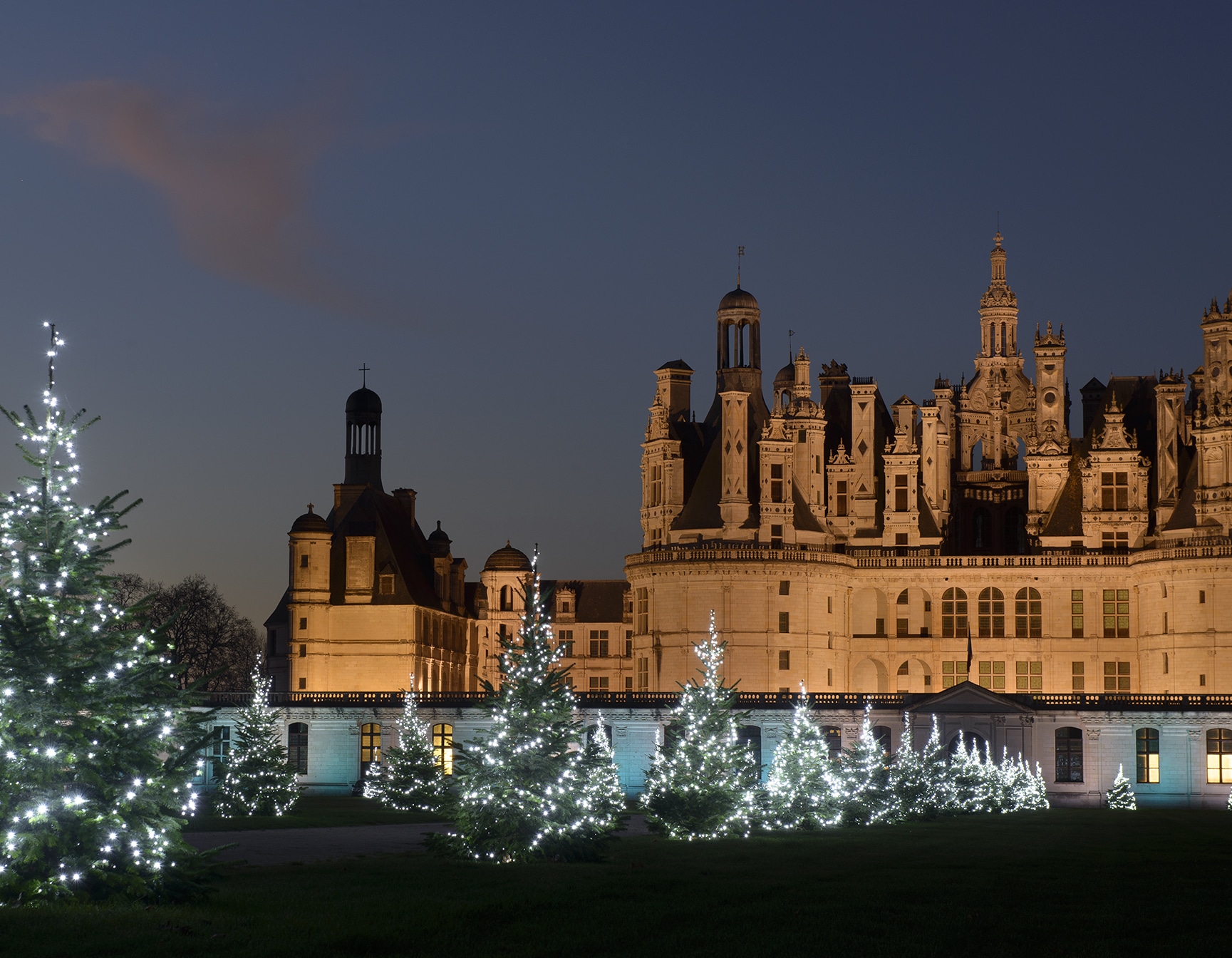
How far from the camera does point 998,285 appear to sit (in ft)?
289

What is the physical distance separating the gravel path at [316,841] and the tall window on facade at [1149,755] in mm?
28226

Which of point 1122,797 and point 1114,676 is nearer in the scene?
point 1122,797

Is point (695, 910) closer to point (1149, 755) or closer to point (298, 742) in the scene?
point (1149, 755)

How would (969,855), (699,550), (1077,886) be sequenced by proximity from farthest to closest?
(699,550), (969,855), (1077,886)

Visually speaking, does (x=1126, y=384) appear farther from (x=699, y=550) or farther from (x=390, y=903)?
(x=390, y=903)

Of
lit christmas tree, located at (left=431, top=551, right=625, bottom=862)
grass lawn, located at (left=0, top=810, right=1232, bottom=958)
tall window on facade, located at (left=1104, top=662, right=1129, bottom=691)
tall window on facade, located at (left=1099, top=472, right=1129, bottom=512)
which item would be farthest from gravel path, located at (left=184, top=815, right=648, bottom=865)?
tall window on facade, located at (left=1099, top=472, right=1129, bottom=512)

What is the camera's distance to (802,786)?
47.0 metres

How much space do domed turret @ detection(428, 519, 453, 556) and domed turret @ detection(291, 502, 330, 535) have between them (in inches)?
487

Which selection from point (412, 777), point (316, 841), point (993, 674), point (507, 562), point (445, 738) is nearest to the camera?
point (316, 841)

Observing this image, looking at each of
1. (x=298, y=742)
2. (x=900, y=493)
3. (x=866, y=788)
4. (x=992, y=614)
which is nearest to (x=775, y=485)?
(x=900, y=493)

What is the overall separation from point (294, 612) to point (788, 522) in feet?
82.3

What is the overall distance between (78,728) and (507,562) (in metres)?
73.3

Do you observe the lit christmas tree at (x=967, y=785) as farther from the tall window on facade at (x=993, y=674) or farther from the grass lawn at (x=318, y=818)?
the tall window on facade at (x=993, y=674)

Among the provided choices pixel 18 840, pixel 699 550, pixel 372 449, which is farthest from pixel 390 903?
pixel 372 449
